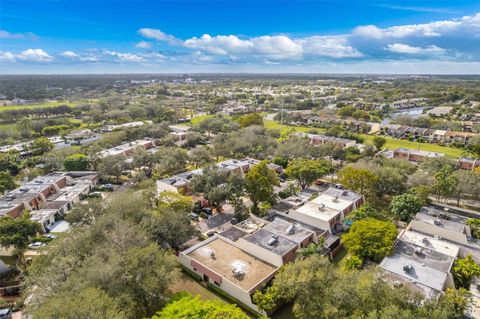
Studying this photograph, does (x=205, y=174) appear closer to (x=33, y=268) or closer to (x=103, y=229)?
(x=103, y=229)

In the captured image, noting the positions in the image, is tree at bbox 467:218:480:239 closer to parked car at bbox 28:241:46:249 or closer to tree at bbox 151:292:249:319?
tree at bbox 151:292:249:319

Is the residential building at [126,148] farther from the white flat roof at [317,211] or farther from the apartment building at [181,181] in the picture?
the white flat roof at [317,211]

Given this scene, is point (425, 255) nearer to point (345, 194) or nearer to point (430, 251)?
point (430, 251)

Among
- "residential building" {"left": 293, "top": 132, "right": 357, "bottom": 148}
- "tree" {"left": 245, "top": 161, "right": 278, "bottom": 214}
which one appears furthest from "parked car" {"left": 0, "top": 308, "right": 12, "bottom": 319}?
"residential building" {"left": 293, "top": 132, "right": 357, "bottom": 148}

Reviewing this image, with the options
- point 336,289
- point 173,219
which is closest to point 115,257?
point 173,219

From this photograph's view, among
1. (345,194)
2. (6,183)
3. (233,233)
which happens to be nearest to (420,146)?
(345,194)

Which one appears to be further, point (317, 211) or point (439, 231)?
point (317, 211)

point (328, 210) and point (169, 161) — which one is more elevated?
point (169, 161)
